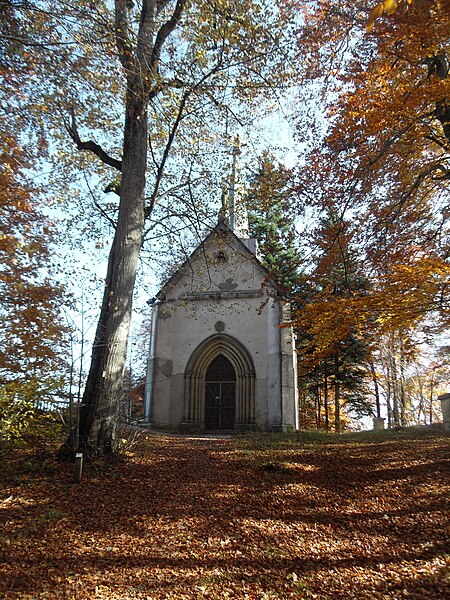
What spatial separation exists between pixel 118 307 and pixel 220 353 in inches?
356

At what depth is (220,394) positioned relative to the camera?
15180 millimetres

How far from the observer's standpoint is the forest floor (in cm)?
331

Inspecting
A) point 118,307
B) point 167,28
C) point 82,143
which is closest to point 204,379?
point 118,307

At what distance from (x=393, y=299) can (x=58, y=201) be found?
793cm

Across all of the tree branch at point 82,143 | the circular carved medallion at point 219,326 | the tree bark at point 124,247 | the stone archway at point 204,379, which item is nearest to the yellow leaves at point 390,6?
the tree bark at point 124,247

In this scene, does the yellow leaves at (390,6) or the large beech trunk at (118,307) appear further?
the large beech trunk at (118,307)

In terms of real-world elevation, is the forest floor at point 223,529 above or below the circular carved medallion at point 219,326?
below

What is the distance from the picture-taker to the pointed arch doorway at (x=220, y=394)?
14.9m

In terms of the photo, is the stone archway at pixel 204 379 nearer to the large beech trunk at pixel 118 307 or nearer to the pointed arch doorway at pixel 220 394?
the pointed arch doorway at pixel 220 394

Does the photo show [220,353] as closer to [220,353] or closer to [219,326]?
[220,353]

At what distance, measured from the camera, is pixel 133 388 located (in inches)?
1090

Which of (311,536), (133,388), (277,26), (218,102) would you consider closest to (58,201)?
(218,102)

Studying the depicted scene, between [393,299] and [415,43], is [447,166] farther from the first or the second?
[393,299]

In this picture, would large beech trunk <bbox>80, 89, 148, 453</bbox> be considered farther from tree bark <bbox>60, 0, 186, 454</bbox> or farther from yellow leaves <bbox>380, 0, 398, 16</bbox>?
yellow leaves <bbox>380, 0, 398, 16</bbox>
